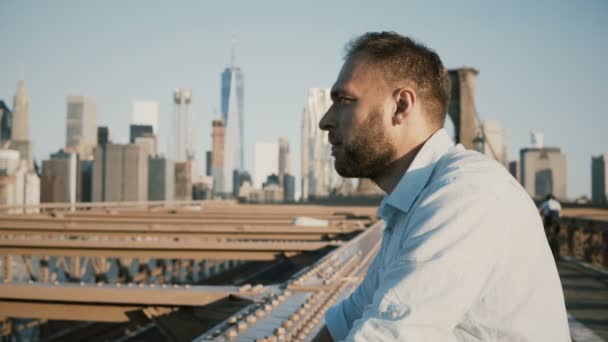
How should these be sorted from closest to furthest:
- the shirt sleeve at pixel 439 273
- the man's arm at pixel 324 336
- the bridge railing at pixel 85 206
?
1. the shirt sleeve at pixel 439 273
2. the man's arm at pixel 324 336
3. the bridge railing at pixel 85 206

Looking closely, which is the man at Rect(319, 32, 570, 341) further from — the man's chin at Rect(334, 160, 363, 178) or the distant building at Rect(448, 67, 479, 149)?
the distant building at Rect(448, 67, 479, 149)

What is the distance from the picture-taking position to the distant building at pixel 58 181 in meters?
122

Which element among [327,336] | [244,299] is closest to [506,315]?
[327,336]

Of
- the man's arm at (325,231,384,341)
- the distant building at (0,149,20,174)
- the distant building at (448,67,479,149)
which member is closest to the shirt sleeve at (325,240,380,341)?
the man's arm at (325,231,384,341)

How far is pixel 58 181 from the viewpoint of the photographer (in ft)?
414

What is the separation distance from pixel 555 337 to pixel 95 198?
140499mm

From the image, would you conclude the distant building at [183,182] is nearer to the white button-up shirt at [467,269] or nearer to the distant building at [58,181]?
the distant building at [58,181]

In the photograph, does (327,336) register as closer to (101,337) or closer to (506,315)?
(506,315)

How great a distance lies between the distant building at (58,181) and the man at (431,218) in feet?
421

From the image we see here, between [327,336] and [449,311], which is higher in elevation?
[449,311]

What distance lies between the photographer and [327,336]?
7.65 feet

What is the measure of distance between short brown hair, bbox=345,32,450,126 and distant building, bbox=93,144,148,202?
134677 mm

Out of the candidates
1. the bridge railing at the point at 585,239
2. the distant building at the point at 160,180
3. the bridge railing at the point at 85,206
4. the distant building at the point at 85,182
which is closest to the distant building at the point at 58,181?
the distant building at the point at 85,182

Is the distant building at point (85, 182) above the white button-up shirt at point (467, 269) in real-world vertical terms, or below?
below
